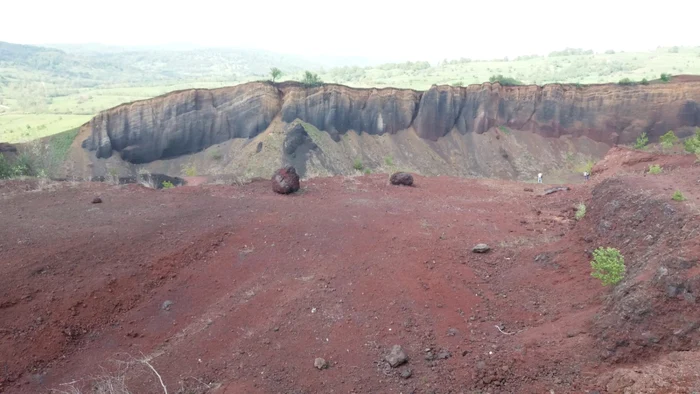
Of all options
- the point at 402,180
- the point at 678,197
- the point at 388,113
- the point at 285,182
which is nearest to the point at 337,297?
the point at 678,197

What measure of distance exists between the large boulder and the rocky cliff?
19.3 metres

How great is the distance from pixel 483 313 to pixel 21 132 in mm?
58766

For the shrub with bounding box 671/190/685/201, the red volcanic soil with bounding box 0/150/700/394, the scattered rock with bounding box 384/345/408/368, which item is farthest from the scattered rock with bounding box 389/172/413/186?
the scattered rock with bounding box 384/345/408/368

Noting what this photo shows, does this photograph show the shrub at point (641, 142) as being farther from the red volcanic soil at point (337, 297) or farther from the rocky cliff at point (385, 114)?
the red volcanic soil at point (337, 297)

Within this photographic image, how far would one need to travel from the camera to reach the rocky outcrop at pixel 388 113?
3806cm

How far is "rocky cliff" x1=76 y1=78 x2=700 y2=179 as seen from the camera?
1499 inches

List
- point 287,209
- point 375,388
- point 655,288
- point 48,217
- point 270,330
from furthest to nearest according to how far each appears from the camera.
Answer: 1. point 287,209
2. point 48,217
3. point 270,330
4. point 375,388
5. point 655,288

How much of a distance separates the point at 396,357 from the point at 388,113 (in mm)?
35534

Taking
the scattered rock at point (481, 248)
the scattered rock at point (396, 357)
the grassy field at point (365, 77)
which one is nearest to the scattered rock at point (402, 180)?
the scattered rock at point (481, 248)

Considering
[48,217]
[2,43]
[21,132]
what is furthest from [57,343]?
[2,43]

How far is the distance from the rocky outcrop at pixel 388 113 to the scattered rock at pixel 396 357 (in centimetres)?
3301

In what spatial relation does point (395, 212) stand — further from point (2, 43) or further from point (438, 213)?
point (2, 43)

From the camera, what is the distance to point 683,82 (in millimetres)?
39188

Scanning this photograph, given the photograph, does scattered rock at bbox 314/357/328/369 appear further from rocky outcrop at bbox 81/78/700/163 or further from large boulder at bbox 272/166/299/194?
rocky outcrop at bbox 81/78/700/163
